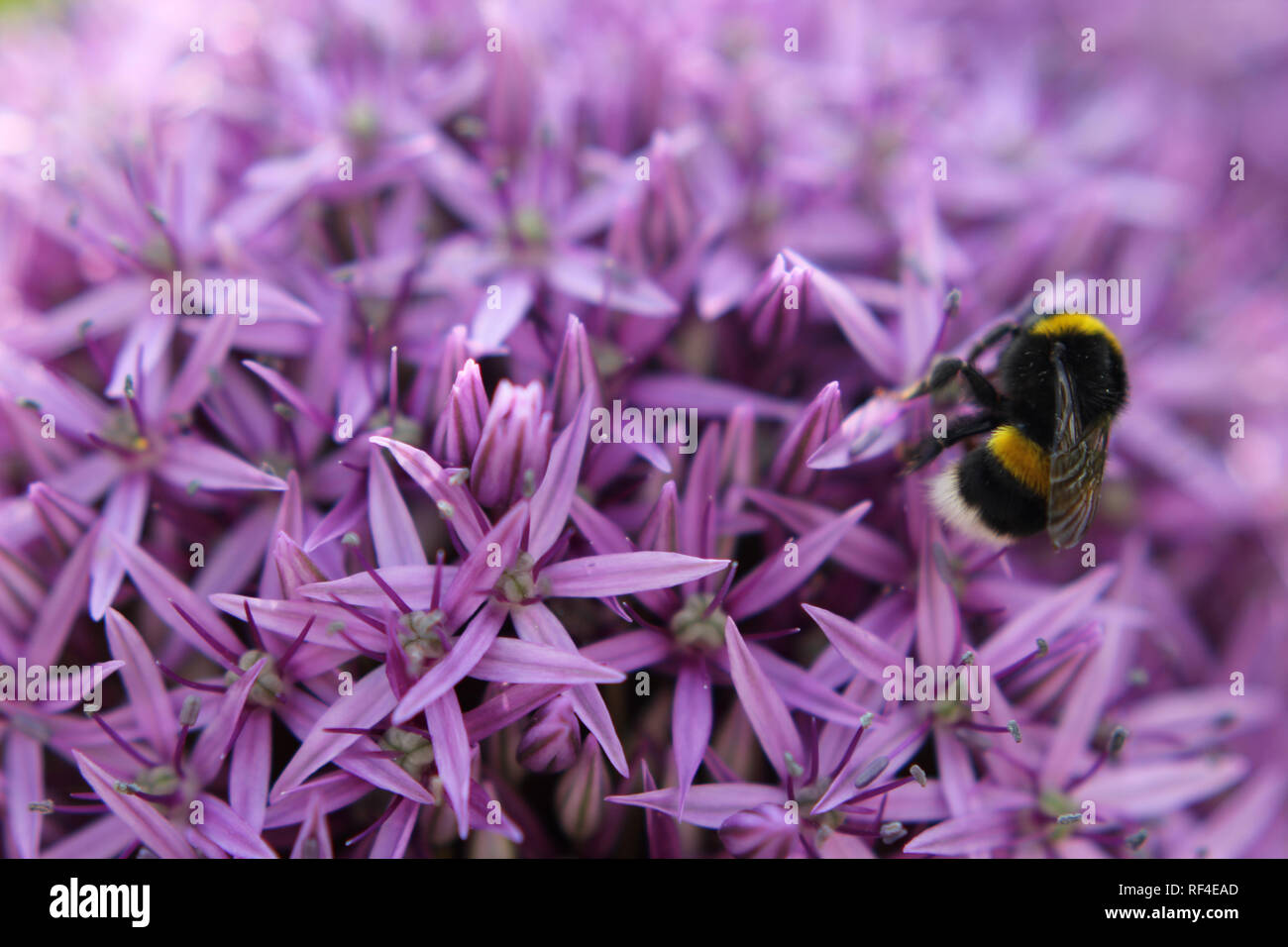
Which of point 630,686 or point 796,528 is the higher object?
point 796,528

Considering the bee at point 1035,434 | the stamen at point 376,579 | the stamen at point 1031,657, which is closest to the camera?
the stamen at point 376,579

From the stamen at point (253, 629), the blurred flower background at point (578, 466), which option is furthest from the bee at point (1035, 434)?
the stamen at point (253, 629)

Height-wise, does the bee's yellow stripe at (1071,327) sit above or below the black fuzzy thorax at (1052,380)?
above

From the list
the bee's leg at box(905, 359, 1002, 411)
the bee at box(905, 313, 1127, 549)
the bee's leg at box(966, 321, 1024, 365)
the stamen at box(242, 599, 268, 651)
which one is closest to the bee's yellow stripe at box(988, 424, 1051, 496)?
Answer: the bee at box(905, 313, 1127, 549)

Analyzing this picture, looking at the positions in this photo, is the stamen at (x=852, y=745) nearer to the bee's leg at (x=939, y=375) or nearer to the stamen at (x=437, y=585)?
the bee's leg at (x=939, y=375)
